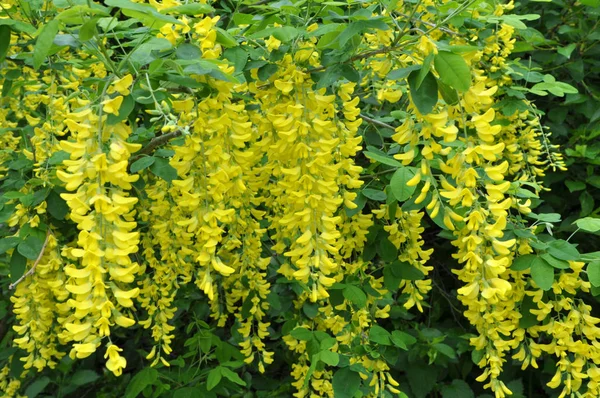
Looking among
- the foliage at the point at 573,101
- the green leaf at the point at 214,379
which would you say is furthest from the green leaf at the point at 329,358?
the foliage at the point at 573,101

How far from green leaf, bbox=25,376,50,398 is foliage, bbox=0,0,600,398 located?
12 millimetres

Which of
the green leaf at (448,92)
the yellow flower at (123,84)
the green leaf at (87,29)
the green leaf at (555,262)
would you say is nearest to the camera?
the green leaf at (87,29)

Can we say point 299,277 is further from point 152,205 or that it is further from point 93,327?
point 152,205

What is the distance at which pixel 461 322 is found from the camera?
12.6ft

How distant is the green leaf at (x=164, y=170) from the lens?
221cm

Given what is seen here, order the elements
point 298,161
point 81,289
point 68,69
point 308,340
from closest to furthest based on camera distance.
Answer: point 81,289, point 298,161, point 308,340, point 68,69

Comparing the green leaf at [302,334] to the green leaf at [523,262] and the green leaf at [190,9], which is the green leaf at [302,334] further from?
the green leaf at [190,9]

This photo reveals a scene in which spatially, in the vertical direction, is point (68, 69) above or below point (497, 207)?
below

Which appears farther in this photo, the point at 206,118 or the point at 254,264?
the point at 254,264

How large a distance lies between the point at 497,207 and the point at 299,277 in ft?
1.92

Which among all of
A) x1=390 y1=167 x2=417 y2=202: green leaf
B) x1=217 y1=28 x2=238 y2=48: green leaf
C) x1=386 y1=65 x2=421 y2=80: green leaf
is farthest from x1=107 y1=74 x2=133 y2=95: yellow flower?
x1=390 y1=167 x2=417 y2=202: green leaf

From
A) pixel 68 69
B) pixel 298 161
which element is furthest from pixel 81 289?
pixel 68 69

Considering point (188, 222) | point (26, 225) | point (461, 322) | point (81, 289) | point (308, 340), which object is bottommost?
point (461, 322)

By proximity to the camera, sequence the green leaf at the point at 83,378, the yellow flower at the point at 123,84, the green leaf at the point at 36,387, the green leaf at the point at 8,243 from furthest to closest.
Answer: the green leaf at the point at 83,378
the green leaf at the point at 36,387
the green leaf at the point at 8,243
the yellow flower at the point at 123,84
